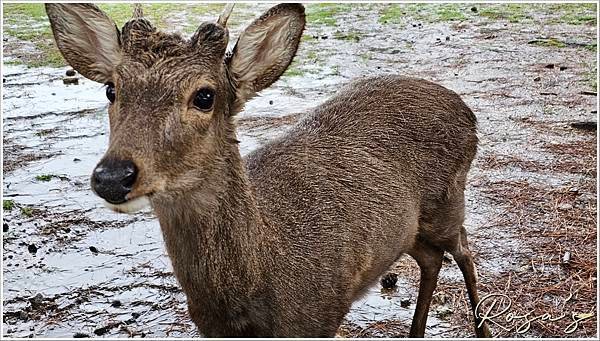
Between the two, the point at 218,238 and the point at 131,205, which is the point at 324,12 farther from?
the point at 131,205

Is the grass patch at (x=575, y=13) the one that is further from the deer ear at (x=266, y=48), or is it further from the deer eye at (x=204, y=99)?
the deer eye at (x=204, y=99)

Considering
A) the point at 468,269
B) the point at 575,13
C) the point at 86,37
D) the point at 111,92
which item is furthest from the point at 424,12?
the point at 111,92

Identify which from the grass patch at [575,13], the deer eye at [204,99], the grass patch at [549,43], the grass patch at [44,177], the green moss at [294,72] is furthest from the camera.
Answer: the grass patch at [575,13]

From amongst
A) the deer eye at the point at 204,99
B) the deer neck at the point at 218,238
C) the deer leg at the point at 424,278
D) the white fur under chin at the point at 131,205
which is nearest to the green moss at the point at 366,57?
the deer leg at the point at 424,278

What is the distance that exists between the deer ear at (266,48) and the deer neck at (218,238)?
1.20 feet

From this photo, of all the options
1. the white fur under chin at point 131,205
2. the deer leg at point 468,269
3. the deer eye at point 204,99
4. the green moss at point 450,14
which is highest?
the deer eye at point 204,99

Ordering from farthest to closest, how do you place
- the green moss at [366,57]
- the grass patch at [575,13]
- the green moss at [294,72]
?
1. the grass patch at [575,13]
2. the green moss at [366,57]
3. the green moss at [294,72]

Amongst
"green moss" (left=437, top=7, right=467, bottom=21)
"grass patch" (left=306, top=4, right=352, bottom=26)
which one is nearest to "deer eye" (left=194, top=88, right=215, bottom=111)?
"grass patch" (left=306, top=4, right=352, bottom=26)

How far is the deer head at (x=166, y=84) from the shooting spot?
10.6 feet

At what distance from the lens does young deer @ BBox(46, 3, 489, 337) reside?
344cm

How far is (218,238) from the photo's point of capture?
380 cm

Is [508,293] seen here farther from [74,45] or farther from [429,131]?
[74,45]

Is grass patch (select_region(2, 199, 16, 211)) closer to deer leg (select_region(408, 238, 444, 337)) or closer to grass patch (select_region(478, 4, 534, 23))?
deer leg (select_region(408, 238, 444, 337))

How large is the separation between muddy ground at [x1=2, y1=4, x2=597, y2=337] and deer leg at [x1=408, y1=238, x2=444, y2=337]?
0.73ft
